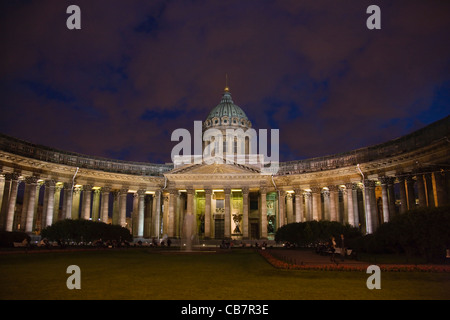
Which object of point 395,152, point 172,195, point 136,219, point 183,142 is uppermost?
point 183,142

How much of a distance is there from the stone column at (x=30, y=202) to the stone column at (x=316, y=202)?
Result: 126ft

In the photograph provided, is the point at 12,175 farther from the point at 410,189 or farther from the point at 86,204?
the point at 410,189

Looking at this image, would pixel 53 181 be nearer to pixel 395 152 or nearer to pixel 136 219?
pixel 136 219

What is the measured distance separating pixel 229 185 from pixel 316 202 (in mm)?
13582

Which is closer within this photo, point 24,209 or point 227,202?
point 24,209

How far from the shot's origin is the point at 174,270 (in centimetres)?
1819

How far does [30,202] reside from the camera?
148 feet

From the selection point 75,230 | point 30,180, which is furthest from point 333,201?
point 30,180

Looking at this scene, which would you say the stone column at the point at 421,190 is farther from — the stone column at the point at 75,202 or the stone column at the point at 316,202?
the stone column at the point at 75,202

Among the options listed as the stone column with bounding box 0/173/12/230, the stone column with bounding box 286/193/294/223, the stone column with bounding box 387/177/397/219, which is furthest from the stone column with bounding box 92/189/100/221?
the stone column with bounding box 387/177/397/219

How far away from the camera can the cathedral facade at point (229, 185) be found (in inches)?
1591
